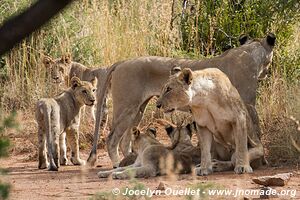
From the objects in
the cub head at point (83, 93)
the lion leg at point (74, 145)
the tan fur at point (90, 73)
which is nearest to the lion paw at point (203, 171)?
the lion leg at point (74, 145)

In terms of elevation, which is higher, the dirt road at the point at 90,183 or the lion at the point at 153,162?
the lion at the point at 153,162

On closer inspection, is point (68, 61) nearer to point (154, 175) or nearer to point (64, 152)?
point (64, 152)

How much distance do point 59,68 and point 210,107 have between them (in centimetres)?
498

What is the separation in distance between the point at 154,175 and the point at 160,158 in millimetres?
167

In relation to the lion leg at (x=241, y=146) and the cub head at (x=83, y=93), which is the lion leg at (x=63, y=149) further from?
the lion leg at (x=241, y=146)

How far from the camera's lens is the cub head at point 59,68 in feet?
38.4

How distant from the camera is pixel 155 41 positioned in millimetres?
12477

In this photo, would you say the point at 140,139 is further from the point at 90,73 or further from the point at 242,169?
the point at 90,73

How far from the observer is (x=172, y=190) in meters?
5.98

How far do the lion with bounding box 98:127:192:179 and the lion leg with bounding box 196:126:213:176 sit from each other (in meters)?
0.19

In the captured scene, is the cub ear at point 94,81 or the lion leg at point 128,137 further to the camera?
the cub ear at point 94,81

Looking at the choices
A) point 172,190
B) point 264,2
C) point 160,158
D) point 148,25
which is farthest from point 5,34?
point 148,25

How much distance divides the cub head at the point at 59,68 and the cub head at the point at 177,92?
462 cm

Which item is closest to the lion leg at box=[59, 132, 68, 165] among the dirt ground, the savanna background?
the dirt ground
